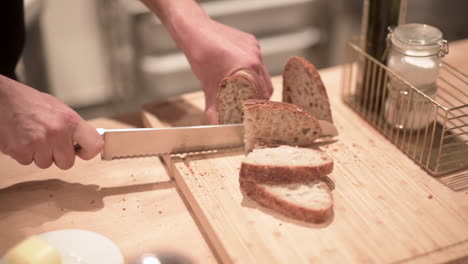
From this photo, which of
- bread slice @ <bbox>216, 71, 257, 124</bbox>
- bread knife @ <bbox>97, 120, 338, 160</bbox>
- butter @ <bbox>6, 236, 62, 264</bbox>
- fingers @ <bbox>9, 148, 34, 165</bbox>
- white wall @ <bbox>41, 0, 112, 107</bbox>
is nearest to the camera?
butter @ <bbox>6, 236, 62, 264</bbox>

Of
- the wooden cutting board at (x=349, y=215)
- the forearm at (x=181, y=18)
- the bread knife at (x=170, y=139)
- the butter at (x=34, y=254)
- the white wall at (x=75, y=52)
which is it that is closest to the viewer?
the butter at (x=34, y=254)

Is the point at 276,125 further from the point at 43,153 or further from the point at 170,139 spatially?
the point at 43,153

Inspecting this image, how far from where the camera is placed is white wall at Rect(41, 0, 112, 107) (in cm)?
306

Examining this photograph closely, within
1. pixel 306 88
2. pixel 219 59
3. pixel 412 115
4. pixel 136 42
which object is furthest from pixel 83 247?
pixel 136 42

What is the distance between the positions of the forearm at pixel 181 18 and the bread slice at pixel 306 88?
319 mm

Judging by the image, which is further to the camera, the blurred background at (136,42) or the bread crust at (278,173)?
the blurred background at (136,42)

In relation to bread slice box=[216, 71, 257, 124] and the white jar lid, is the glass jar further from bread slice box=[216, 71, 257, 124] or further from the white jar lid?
bread slice box=[216, 71, 257, 124]

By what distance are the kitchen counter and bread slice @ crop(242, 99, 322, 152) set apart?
0.53 feet

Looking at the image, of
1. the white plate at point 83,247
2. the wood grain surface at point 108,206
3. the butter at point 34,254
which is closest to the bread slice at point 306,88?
the wood grain surface at point 108,206

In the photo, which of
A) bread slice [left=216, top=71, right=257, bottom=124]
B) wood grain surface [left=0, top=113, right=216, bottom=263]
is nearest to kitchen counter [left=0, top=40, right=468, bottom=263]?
wood grain surface [left=0, top=113, right=216, bottom=263]

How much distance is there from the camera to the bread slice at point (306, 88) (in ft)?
5.37

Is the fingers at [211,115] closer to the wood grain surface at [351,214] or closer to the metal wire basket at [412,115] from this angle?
the wood grain surface at [351,214]

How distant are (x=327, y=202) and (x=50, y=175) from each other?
0.79 meters

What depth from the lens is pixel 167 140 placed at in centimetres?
153
